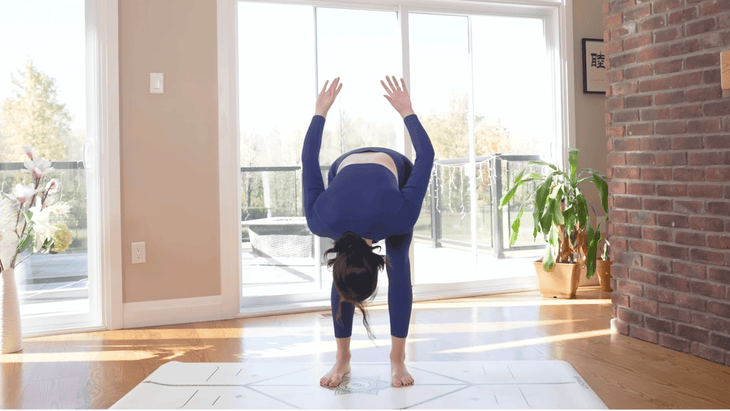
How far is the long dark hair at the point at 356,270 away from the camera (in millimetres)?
1966

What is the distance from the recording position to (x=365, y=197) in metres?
2.03

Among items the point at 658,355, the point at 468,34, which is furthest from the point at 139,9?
the point at 658,355

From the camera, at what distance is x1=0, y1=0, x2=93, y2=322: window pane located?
10.8 ft

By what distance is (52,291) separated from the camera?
11.1 ft

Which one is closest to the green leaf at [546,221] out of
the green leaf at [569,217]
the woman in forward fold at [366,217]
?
the green leaf at [569,217]

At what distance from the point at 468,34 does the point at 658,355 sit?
2.45 meters

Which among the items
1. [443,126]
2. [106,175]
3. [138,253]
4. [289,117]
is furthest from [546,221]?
[106,175]

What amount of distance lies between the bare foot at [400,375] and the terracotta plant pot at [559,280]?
198 centimetres

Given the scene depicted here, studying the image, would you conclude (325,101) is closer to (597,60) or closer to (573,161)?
(573,161)

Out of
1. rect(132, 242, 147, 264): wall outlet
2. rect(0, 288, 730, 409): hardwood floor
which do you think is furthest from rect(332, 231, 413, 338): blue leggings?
rect(132, 242, 147, 264): wall outlet

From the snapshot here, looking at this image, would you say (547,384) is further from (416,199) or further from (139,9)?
(139,9)

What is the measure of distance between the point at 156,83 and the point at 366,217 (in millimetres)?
1977

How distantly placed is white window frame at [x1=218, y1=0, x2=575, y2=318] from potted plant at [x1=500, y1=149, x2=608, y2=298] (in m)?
0.34

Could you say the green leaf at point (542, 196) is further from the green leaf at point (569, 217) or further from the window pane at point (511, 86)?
the window pane at point (511, 86)
